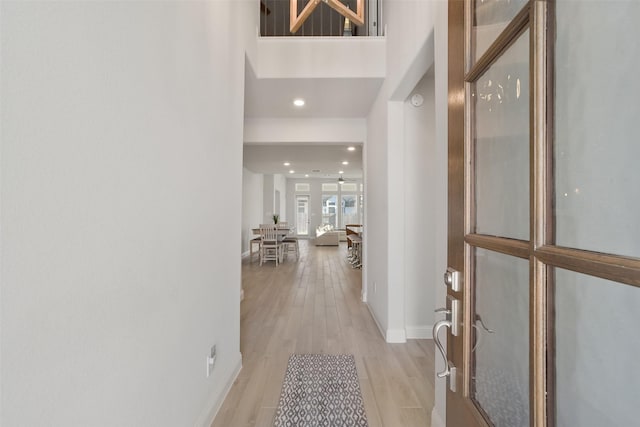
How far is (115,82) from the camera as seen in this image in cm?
86

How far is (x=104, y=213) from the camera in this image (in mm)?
823

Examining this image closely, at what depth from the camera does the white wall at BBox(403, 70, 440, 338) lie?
2.90 meters

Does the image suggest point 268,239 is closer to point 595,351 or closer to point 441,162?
point 441,162

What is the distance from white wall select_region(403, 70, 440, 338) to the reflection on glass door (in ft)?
35.3

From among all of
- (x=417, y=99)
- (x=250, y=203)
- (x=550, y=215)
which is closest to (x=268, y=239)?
(x=250, y=203)

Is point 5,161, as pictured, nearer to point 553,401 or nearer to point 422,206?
point 553,401

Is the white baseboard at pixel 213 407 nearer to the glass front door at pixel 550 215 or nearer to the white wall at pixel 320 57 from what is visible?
the glass front door at pixel 550 215

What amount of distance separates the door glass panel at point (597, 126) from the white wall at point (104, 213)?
1089 millimetres

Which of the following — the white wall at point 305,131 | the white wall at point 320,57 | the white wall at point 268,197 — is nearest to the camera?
the white wall at point 320,57

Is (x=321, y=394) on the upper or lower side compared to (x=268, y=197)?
lower

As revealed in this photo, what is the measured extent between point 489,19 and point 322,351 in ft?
8.01

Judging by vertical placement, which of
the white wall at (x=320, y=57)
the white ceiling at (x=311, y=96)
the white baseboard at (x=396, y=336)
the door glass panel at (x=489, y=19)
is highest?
the white wall at (x=320, y=57)

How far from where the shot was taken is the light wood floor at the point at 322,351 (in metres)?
1.74

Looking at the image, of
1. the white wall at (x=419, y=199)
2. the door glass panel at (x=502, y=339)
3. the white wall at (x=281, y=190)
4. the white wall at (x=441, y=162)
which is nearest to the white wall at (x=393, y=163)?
the white wall at (x=419, y=199)
